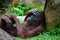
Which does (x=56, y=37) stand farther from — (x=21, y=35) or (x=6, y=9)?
(x=6, y=9)

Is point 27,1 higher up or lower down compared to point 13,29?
lower down

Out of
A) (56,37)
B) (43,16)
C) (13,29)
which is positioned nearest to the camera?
(56,37)

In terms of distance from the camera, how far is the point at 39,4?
652 inches

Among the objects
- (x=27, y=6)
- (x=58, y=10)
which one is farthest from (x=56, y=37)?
(x=27, y=6)

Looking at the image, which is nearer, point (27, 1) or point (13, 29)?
point (13, 29)

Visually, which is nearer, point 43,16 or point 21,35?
point 21,35

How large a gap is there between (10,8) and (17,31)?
746cm

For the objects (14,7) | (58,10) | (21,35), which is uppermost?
(58,10)

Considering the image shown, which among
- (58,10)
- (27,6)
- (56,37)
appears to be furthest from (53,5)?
(27,6)

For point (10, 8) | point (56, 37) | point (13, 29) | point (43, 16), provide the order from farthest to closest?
point (10, 8) < point (43, 16) < point (13, 29) < point (56, 37)

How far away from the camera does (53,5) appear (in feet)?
28.5

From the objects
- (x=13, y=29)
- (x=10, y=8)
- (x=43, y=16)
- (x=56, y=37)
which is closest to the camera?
(x=56, y=37)

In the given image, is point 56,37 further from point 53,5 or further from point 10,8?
point 10,8

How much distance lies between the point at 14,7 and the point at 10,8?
618 mm
